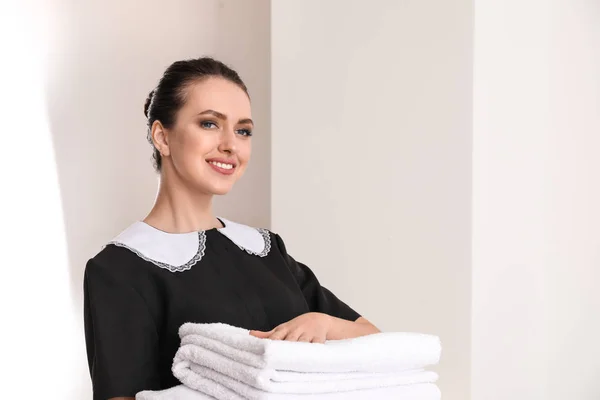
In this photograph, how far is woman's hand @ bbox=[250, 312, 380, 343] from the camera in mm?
849

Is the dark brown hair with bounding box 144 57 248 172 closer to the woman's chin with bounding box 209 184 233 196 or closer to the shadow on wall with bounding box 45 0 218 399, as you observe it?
the woman's chin with bounding box 209 184 233 196

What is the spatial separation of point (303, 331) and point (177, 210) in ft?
1.11

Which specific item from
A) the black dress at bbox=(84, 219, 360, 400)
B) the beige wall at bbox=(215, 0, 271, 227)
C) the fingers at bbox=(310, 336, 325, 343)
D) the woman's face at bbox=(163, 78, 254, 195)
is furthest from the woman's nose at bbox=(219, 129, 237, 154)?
the beige wall at bbox=(215, 0, 271, 227)

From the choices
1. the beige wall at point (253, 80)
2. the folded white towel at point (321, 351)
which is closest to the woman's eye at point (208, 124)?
the folded white towel at point (321, 351)

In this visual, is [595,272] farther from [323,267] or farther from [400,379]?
[400,379]

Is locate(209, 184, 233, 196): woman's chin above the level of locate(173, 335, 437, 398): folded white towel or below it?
above

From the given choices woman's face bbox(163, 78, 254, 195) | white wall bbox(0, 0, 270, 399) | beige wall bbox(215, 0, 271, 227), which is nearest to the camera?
woman's face bbox(163, 78, 254, 195)

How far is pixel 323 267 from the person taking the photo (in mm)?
1540

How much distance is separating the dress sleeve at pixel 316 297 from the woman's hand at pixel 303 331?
0.24m

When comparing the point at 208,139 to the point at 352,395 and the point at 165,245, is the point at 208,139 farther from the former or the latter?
the point at 352,395

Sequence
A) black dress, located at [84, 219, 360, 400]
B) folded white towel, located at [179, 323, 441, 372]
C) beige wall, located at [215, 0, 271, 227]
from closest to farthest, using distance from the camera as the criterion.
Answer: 1. folded white towel, located at [179, 323, 441, 372]
2. black dress, located at [84, 219, 360, 400]
3. beige wall, located at [215, 0, 271, 227]

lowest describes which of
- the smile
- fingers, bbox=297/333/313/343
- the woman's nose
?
fingers, bbox=297/333/313/343

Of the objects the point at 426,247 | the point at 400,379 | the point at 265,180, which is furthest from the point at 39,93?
the point at 400,379

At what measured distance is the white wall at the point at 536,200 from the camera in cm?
139
